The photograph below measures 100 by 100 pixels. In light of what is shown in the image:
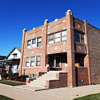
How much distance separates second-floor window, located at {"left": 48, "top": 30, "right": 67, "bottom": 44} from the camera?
51.3 ft

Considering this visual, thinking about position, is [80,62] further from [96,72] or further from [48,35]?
[48,35]

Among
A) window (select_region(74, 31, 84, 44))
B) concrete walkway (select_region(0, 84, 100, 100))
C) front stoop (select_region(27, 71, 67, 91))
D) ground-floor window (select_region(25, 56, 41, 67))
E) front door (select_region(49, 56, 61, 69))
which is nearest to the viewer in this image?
concrete walkway (select_region(0, 84, 100, 100))

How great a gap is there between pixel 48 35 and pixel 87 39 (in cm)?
594

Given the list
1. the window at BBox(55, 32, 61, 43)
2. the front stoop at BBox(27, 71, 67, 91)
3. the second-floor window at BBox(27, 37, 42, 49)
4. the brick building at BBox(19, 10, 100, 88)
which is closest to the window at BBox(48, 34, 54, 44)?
the brick building at BBox(19, 10, 100, 88)

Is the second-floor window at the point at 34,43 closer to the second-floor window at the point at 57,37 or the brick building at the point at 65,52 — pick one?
the brick building at the point at 65,52

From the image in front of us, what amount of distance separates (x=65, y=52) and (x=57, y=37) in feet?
8.65

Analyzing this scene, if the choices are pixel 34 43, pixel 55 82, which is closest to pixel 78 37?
pixel 55 82

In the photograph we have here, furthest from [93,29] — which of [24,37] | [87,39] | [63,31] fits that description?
[24,37]

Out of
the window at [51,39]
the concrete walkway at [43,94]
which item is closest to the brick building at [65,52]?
the window at [51,39]

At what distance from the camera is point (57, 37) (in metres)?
16.5

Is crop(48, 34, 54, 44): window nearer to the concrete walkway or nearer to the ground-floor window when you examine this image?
the ground-floor window

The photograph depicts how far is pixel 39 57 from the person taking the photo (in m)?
18.6

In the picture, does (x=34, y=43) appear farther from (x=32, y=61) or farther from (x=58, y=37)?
(x=58, y=37)

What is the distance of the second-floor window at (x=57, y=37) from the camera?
616 inches
